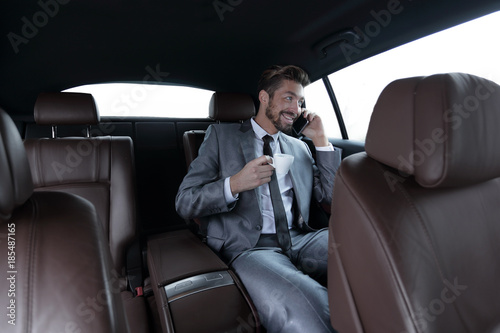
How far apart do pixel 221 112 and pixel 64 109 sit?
897mm

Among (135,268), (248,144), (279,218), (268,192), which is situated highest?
(248,144)

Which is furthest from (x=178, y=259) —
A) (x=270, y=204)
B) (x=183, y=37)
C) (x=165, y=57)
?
(x=165, y=57)

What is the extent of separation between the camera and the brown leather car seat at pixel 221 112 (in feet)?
6.37

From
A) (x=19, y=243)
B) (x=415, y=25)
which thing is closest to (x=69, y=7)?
(x=19, y=243)

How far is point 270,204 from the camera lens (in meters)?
1.60

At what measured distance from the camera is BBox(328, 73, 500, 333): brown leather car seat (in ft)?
2.25

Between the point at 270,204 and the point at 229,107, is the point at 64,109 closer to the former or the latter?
the point at 229,107

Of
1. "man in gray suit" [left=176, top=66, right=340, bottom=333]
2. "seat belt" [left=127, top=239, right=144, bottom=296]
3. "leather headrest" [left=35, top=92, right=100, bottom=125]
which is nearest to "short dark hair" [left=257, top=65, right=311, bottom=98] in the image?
"man in gray suit" [left=176, top=66, right=340, bottom=333]

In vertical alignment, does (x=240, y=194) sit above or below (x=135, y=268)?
above

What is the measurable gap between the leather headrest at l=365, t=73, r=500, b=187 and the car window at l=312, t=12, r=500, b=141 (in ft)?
1.39

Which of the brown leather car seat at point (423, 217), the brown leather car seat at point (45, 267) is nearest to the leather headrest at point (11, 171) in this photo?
the brown leather car seat at point (45, 267)

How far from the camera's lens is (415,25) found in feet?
5.43

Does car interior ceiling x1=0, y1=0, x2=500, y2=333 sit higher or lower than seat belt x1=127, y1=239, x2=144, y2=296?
higher

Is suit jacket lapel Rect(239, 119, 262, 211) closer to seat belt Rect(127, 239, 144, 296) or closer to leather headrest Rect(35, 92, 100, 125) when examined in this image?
seat belt Rect(127, 239, 144, 296)
